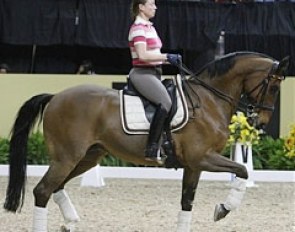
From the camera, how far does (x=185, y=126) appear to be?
7820mm

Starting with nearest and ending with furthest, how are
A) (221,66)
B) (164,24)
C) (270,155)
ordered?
(221,66), (270,155), (164,24)

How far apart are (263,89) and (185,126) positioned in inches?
35.8

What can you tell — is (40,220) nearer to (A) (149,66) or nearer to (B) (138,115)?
(B) (138,115)


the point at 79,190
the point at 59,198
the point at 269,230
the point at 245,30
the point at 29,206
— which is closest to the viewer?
the point at 59,198

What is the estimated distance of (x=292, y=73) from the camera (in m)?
17.7

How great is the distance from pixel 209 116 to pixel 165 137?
514 millimetres

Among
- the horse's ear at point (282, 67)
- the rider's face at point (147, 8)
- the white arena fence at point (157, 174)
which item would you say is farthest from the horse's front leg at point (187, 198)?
the white arena fence at point (157, 174)

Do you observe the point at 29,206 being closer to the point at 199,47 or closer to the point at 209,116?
the point at 209,116

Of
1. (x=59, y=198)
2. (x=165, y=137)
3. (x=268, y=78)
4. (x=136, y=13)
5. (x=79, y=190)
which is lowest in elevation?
(x=79, y=190)

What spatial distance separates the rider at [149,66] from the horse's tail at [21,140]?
1142 millimetres

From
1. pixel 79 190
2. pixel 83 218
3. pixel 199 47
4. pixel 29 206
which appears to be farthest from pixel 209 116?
pixel 199 47

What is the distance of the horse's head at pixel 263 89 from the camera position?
8000 mm

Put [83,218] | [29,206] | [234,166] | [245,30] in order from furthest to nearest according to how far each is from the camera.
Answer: [245,30], [29,206], [83,218], [234,166]

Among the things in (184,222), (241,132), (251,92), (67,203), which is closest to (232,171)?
(184,222)
